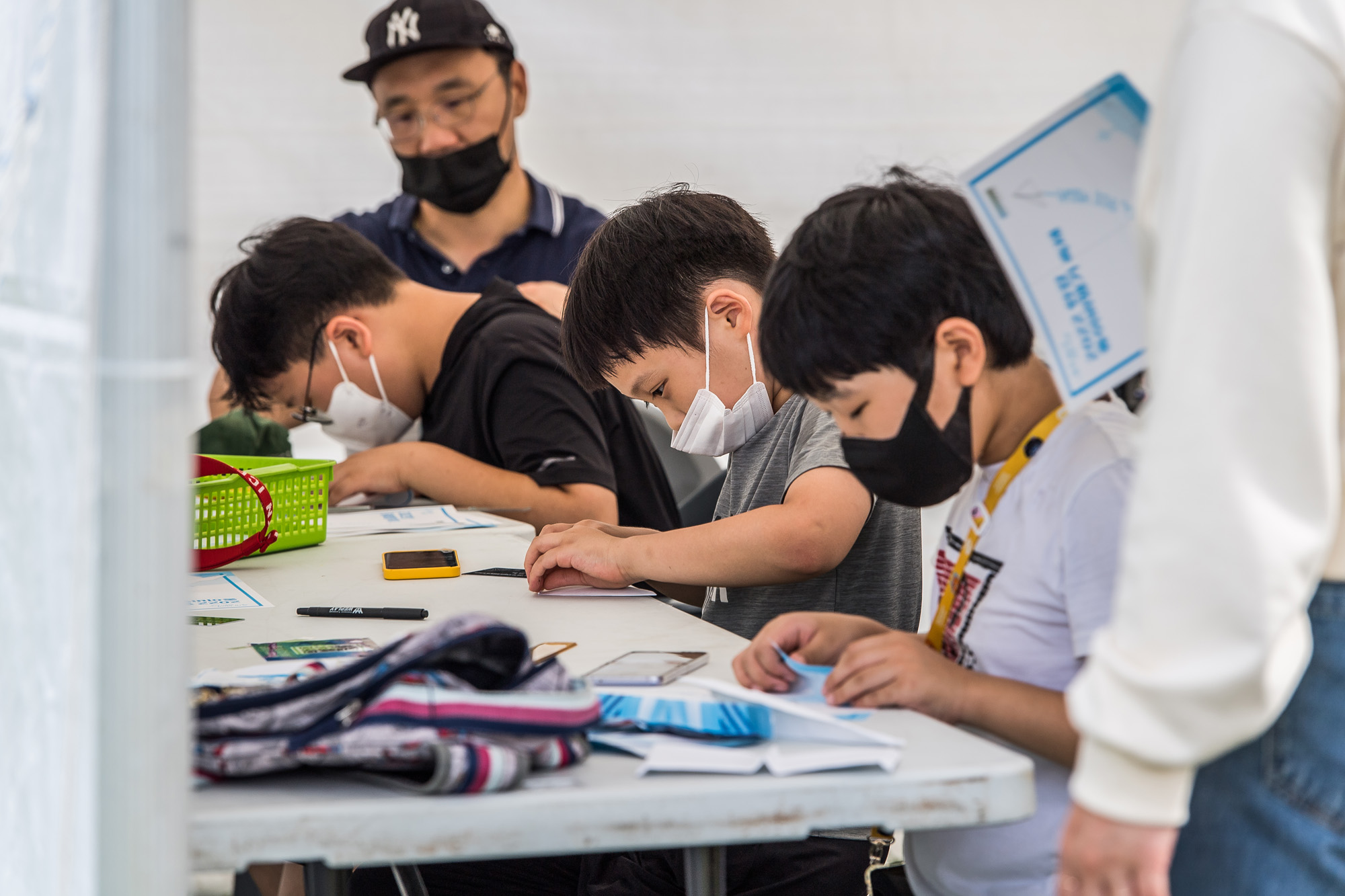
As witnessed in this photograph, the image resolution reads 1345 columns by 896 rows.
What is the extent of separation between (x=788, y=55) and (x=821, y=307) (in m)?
2.20

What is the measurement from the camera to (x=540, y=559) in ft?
3.91

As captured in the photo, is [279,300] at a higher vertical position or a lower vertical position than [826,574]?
higher

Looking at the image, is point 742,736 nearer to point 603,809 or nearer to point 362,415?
point 603,809

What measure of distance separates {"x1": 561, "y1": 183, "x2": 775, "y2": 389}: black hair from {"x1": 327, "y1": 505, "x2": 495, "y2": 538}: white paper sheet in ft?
1.30


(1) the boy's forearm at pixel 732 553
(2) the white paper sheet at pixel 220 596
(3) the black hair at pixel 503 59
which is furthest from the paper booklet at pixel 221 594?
(3) the black hair at pixel 503 59

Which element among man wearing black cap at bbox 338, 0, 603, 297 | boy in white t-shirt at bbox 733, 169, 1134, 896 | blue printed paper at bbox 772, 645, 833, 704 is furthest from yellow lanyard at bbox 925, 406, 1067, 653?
man wearing black cap at bbox 338, 0, 603, 297

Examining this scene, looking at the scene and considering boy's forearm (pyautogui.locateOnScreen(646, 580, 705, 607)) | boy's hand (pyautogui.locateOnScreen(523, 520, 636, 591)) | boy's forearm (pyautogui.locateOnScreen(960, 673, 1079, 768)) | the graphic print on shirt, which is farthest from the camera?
boy's forearm (pyautogui.locateOnScreen(646, 580, 705, 607))

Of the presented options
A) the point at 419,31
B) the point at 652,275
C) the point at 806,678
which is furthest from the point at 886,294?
the point at 419,31

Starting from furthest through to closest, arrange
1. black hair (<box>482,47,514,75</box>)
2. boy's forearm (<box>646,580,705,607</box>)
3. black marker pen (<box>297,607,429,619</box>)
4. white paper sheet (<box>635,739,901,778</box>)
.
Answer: black hair (<box>482,47,514,75</box>)
boy's forearm (<box>646,580,705,607</box>)
black marker pen (<box>297,607,429,619</box>)
white paper sheet (<box>635,739,901,778</box>)

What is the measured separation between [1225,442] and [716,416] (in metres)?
0.83

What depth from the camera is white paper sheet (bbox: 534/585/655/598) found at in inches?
46.9

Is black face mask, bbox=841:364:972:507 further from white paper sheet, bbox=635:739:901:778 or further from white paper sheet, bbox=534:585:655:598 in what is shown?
white paper sheet, bbox=534:585:655:598

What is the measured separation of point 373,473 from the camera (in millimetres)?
1887

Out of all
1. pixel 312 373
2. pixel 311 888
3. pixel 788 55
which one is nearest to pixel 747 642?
pixel 311 888
